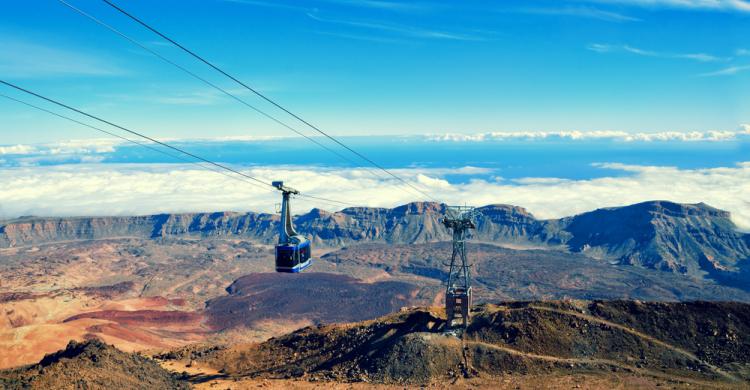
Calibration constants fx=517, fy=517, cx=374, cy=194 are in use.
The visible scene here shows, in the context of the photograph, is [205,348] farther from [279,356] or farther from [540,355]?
[540,355]

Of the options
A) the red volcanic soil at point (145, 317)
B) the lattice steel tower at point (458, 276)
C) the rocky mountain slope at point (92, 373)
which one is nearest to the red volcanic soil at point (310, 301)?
the red volcanic soil at point (145, 317)

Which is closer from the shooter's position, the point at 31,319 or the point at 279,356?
the point at 279,356

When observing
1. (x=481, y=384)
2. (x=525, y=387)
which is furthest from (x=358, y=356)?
(x=525, y=387)

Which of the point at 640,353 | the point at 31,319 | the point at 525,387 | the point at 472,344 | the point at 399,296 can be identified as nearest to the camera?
the point at 525,387

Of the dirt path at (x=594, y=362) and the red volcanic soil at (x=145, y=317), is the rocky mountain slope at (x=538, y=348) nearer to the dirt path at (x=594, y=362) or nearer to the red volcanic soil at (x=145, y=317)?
the dirt path at (x=594, y=362)

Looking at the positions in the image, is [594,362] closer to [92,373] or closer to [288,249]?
[288,249]

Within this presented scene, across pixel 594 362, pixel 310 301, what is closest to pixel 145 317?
pixel 310 301
